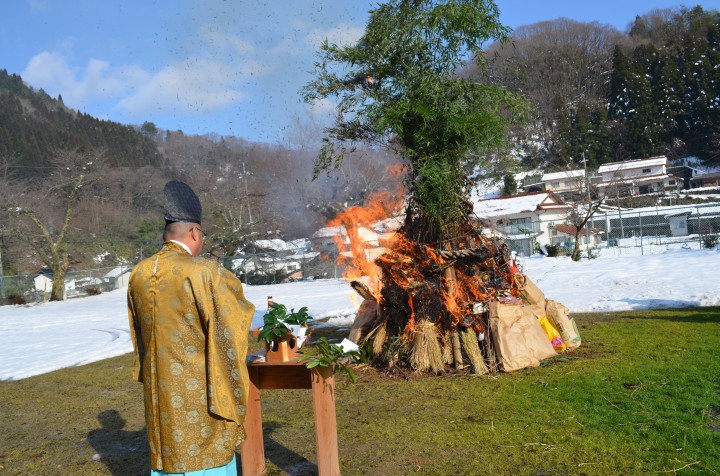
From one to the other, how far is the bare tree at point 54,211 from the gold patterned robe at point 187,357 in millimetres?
27827

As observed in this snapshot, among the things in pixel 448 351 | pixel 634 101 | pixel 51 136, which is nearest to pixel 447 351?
pixel 448 351

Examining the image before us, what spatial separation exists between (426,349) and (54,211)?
124 ft

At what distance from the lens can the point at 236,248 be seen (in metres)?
36.2

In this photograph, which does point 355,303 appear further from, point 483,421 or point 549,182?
point 549,182

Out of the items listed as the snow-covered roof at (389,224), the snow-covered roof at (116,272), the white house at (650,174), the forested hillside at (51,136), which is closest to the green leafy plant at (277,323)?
the snow-covered roof at (389,224)

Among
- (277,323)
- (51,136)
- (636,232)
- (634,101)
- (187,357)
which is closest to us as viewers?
(187,357)

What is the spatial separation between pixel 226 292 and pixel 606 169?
Answer: 53.5 m

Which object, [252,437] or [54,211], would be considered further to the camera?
[54,211]

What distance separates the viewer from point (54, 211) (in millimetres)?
38625

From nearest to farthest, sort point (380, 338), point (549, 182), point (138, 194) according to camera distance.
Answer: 1. point (380, 338)
2. point (138, 194)
3. point (549, 182)

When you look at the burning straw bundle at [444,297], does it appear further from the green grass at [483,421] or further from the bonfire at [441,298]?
the green grass at [483,421]

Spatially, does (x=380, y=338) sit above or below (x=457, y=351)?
Answer: above

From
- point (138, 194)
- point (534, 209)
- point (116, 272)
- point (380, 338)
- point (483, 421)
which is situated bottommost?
point (483, 421)

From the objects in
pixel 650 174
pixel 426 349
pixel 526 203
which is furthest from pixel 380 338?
pixel 650 174
